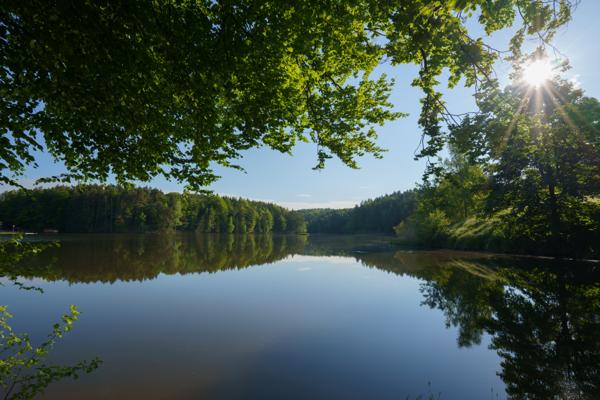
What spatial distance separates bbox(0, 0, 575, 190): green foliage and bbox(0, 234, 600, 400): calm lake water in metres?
3.19

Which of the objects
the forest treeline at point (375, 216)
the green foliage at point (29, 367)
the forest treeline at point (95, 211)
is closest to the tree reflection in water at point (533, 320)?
the green foliage at point (29, 367)

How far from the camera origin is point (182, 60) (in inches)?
236

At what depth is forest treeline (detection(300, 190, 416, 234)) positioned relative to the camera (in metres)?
132

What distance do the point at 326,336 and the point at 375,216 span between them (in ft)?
470

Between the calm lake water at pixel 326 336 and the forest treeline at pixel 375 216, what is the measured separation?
4264 inches

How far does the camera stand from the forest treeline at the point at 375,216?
132m

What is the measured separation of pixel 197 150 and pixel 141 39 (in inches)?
122

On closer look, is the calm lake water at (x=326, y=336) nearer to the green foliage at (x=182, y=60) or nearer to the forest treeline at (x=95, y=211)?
the green foliage at (x=182, y=60)

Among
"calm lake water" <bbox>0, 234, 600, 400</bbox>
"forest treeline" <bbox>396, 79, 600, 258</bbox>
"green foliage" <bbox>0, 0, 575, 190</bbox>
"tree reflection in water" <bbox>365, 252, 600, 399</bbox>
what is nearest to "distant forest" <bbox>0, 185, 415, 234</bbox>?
"calm lake water" <bbox>0, 234, 600, 400</bbox>

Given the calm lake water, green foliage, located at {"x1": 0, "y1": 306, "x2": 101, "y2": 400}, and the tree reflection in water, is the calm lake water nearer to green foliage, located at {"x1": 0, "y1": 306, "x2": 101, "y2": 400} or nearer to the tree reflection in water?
the tree reflection in water

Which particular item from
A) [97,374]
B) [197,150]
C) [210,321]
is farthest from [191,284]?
[197,150]

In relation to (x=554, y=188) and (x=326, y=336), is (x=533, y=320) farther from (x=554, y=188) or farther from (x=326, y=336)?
(x=554, y=188)

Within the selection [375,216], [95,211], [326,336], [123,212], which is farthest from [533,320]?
[375,216]

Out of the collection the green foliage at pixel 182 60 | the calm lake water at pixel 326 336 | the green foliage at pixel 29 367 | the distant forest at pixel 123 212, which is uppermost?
the distant forest at pixel 123 212
